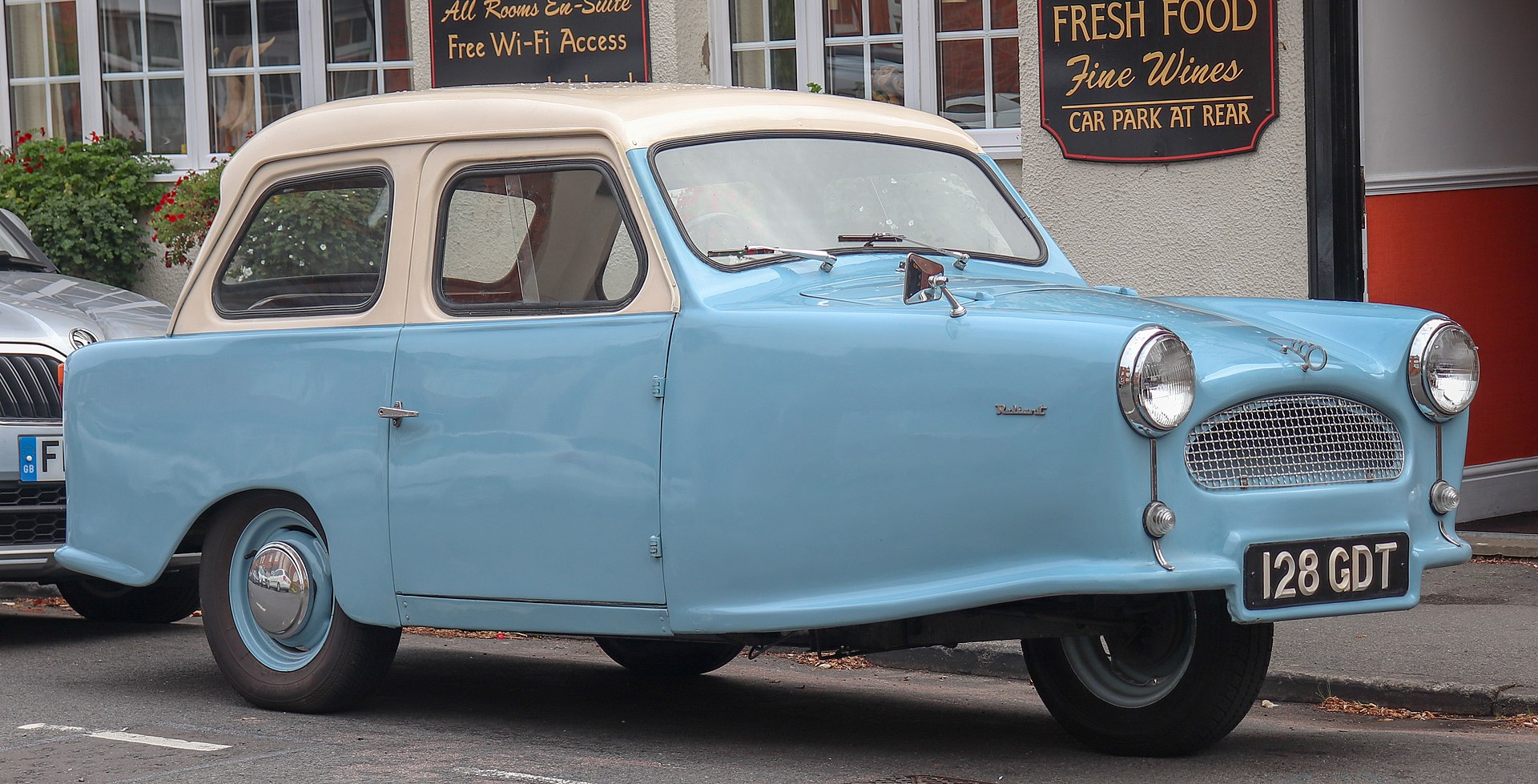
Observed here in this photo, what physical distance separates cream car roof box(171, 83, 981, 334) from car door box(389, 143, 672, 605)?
94 mm

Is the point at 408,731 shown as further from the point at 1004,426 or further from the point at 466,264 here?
the point at 1004,426

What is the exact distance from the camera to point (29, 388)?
7832 mm

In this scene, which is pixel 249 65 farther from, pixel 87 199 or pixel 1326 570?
pixel 1326 570

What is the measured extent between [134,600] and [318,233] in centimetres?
315

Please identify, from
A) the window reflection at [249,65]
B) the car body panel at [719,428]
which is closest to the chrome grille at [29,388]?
the car body panel at [719,428]

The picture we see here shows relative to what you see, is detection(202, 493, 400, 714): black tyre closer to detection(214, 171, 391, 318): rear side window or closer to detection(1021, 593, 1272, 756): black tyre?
detection(214, 171, 391, 318): rear side window

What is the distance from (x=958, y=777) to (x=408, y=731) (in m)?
1.81

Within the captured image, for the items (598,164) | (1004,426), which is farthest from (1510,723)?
(598,164)

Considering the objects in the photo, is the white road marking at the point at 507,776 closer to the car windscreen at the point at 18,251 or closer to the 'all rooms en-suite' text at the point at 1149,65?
the car windscreen at the point at 18,251

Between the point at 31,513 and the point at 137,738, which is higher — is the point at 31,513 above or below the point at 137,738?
above

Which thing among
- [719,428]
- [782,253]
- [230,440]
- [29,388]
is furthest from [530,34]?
[719,428]

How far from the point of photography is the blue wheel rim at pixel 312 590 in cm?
626

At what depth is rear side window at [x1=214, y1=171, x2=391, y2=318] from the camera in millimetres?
6227

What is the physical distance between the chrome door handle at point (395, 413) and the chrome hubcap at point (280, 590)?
0.67 meters
